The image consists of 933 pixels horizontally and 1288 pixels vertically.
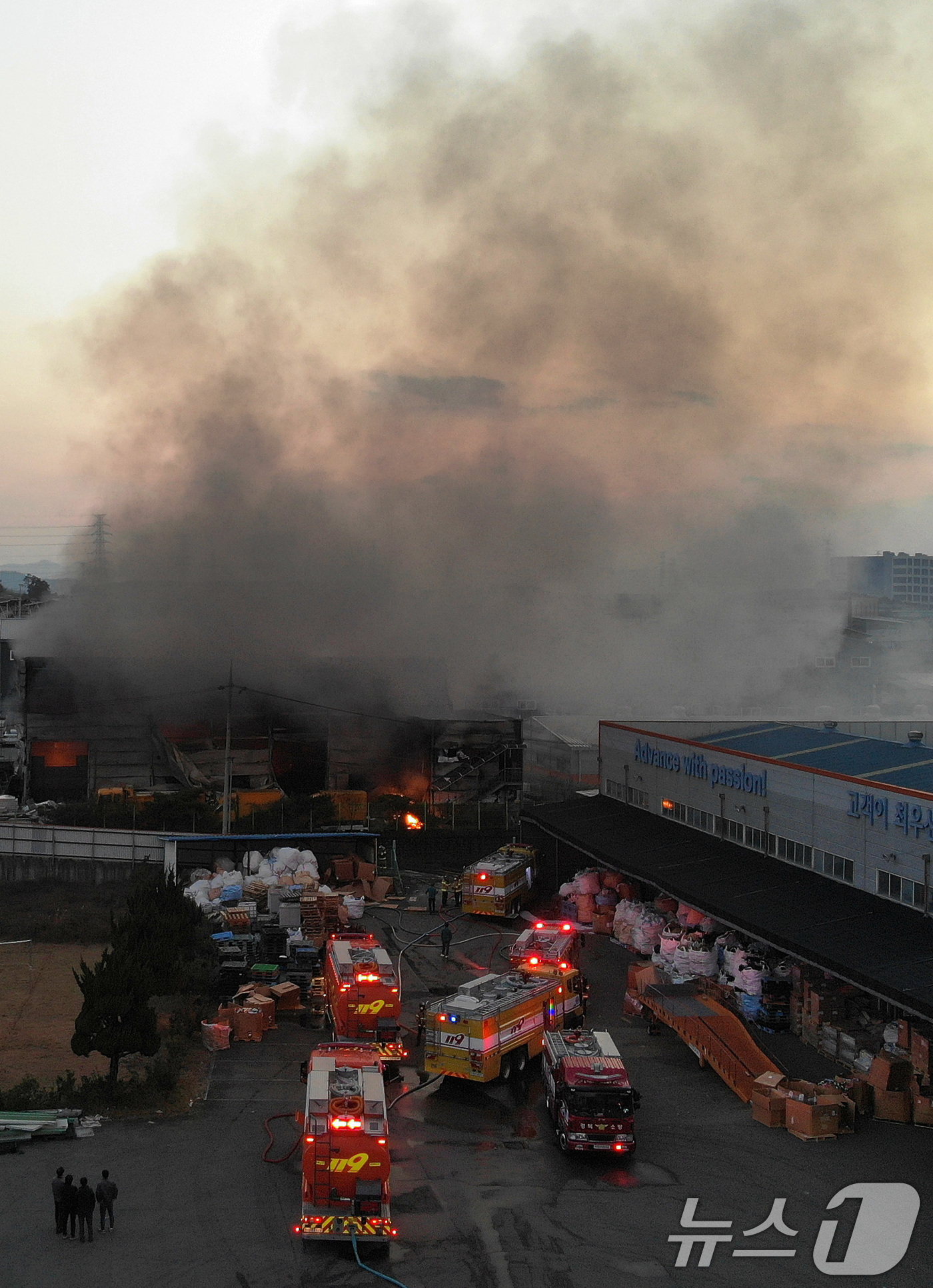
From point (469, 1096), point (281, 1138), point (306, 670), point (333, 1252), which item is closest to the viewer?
point (333, 1252)

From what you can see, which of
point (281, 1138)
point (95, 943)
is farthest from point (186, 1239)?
point (95, 943)

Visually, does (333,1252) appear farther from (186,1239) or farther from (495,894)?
(495,894)

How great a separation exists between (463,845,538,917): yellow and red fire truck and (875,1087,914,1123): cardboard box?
1362 cm

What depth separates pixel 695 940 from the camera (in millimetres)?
22500

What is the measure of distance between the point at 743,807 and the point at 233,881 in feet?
40.8

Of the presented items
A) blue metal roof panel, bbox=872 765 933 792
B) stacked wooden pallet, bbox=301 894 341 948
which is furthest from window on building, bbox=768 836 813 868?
stacked wooden pallet, bbox=301 894 341 948

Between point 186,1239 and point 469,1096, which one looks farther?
point 469,1096

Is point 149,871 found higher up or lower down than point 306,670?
lower down

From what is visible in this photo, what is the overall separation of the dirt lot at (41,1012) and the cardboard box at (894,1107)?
459 inches

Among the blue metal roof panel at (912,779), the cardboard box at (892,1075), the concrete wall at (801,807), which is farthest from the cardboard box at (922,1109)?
the blue metal roof panel at (912,779)

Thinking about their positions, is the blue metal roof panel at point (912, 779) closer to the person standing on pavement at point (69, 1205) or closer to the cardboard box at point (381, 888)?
the cardboard box at point (381, 888)

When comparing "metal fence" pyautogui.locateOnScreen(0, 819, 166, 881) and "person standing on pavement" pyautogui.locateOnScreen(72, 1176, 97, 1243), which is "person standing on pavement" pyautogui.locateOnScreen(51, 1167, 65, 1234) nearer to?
"person standing on pavement" pyautogui.locateOnScreen(72, 1176, 97, 1243)

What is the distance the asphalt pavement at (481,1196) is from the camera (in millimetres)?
11266

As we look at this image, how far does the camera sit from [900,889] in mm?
19766
